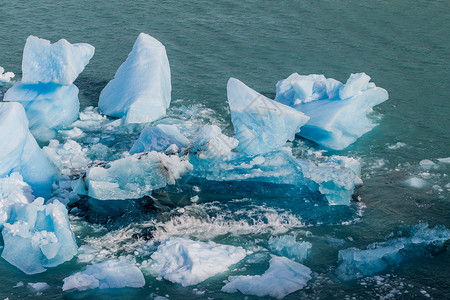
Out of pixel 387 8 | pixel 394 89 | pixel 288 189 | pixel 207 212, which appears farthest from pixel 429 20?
pixel 207 212

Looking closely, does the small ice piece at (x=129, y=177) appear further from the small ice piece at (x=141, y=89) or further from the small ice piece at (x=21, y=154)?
the small ice piece at (x=141, y=89)

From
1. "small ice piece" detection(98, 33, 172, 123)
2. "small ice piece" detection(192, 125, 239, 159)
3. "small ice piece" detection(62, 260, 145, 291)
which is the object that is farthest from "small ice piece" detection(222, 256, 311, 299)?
"small ice piece" detection(98, 33, 172, 123)

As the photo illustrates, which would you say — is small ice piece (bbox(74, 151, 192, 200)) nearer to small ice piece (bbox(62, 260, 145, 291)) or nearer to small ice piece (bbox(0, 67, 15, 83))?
small ice piece (bbox(62, 260, 145, 291))

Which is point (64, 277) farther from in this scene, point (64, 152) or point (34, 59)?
point (34, 59)

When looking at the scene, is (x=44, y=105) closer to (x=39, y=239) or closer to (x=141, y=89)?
(x=141, y=89)

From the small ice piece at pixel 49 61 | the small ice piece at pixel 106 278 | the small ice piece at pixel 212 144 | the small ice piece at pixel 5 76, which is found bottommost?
the small ice piece at pixel 106 278

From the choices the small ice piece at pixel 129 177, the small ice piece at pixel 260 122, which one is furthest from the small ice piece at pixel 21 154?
the small ice piece at pixel 260 122

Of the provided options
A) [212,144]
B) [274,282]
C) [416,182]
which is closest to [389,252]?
[274,282]
